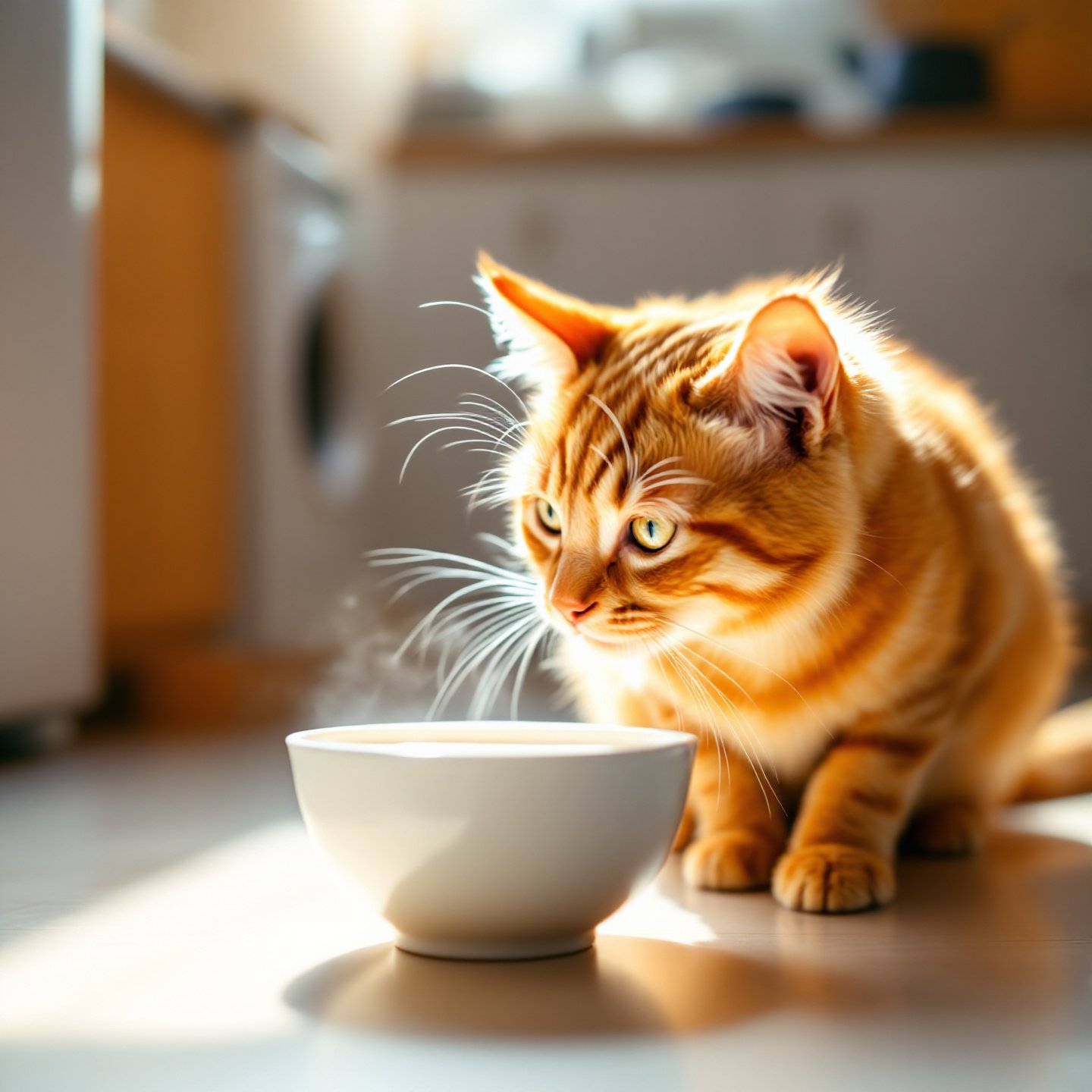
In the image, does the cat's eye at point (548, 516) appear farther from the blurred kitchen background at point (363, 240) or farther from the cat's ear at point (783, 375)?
the blurred kitchen background at point (363, 240)

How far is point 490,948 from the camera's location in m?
0.87

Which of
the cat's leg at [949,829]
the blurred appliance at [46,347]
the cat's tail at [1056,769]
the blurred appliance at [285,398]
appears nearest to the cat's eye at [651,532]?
the cat's leg at [949,829]

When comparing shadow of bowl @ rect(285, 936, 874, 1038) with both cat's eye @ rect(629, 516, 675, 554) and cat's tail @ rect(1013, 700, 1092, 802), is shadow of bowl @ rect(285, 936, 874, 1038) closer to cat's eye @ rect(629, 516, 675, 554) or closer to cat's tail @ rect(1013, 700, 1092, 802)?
cat's eye @ rect(629, 516, 675, 554)

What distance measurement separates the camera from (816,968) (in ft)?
2.91

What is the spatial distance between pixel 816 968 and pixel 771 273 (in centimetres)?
249

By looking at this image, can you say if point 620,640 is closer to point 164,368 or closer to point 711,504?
point 711,504

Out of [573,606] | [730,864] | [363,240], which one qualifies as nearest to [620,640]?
[573,606]

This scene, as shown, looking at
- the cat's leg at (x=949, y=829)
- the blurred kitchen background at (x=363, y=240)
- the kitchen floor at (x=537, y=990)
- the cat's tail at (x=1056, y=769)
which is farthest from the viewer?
the blurred kitchen background at (x=363, y=240)

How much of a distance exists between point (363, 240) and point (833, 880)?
263 centimetres

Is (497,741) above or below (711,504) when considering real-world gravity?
below

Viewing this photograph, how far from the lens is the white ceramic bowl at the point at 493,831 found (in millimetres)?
802

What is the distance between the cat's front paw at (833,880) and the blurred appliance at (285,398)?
154cm

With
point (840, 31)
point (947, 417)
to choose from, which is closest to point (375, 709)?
point (947, 417)

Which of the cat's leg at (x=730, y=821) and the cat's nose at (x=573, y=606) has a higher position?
the cat's nose at (x=573, y=606)
